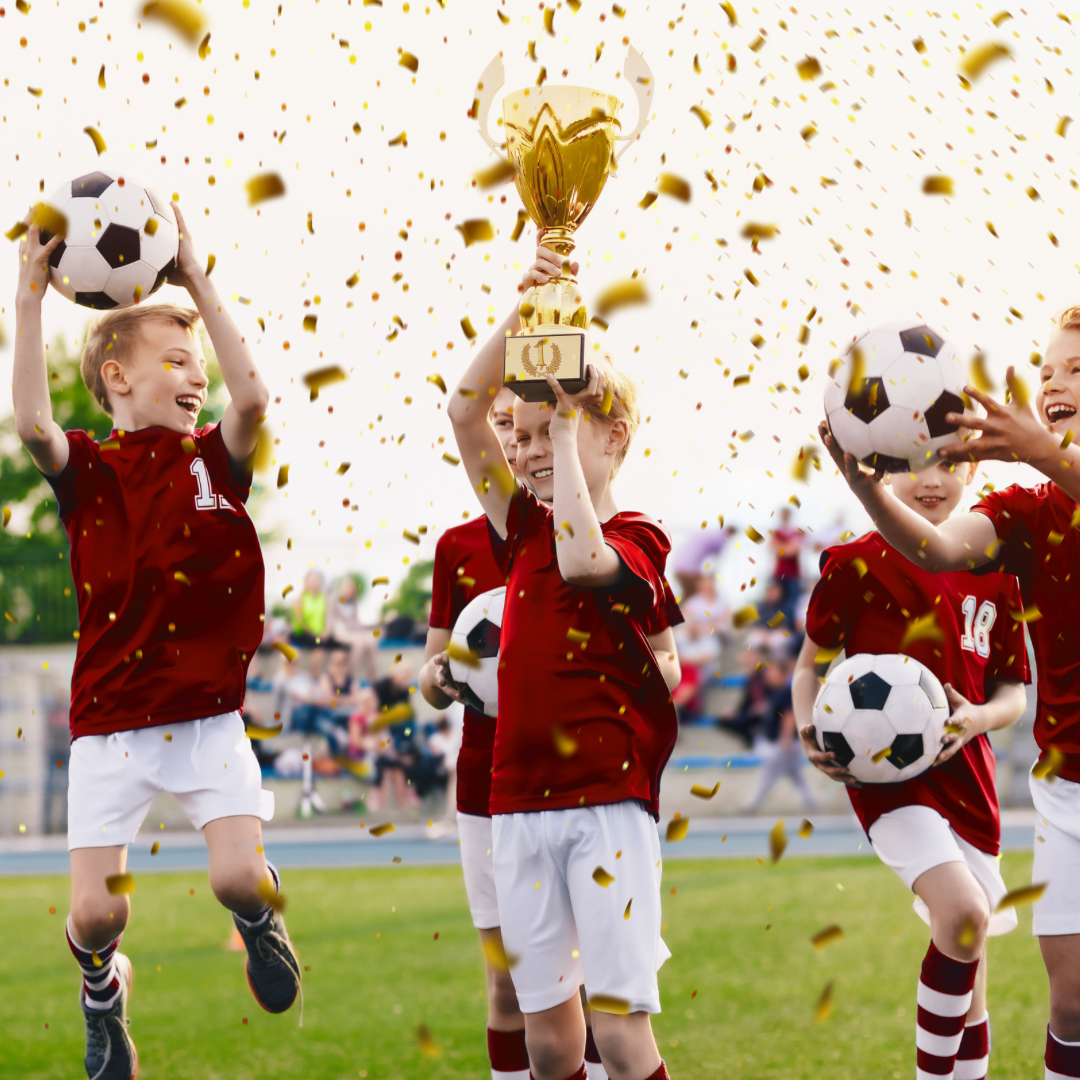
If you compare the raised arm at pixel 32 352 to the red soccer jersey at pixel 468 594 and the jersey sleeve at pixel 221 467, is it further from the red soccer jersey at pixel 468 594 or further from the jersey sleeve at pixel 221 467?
the red soccer jersey at pixel 468 594

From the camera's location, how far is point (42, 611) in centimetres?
1831


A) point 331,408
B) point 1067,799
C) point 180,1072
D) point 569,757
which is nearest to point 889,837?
point 1067,799

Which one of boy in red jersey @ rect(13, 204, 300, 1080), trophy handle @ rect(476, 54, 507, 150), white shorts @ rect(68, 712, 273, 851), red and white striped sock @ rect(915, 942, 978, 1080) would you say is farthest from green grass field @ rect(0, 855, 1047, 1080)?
trophy handle @ rect(476, 54, 507, 150)

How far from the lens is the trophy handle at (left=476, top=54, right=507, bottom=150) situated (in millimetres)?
3555

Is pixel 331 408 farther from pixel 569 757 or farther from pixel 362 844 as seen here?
pixel 362 844

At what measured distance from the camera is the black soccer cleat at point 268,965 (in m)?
3.79

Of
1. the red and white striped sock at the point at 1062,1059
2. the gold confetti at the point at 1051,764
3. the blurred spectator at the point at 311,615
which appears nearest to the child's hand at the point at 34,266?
the gold confetti at the point at 1051,764

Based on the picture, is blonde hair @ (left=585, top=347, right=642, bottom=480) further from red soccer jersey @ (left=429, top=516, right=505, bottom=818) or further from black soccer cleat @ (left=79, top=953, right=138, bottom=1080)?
black soccer cleat @ (left=79, top=953, right=138, bottom=1080)

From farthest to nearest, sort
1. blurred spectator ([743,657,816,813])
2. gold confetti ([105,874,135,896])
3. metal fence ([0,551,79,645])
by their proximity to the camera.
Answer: metal fence ([0,551,79,645]) < blurred spectator ([743,657,816,813]) < gold confetti ([105,874,135,896])

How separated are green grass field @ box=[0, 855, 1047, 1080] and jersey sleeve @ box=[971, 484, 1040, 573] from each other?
6.76ft

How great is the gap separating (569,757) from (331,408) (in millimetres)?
1163

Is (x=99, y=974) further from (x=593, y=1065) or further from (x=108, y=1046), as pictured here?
(x=593, y=1065)

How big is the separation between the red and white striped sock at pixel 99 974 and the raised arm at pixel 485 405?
1828mm

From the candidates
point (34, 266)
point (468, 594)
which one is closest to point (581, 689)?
point (468, 594)
